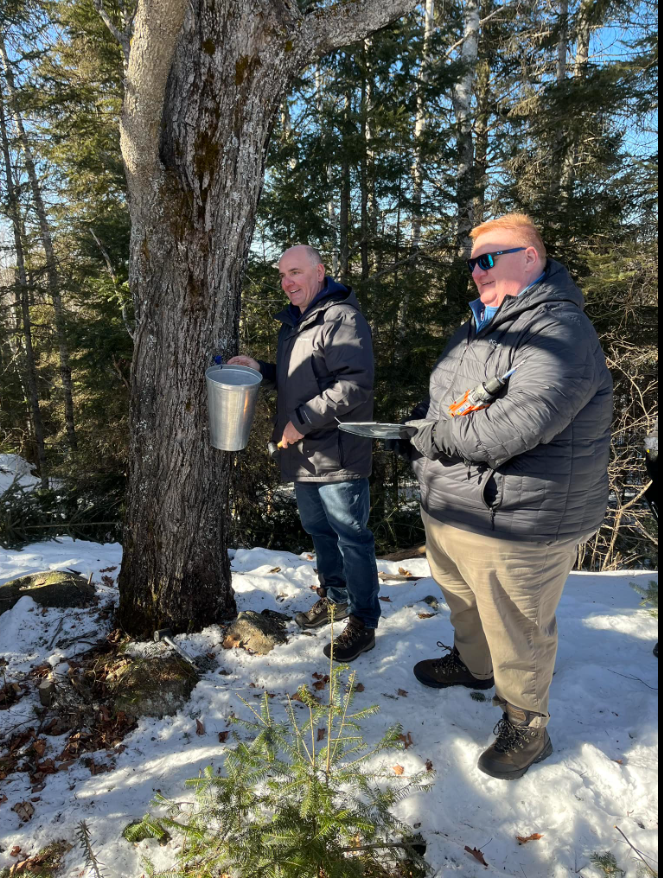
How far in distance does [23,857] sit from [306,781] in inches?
44.7

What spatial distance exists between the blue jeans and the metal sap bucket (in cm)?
56

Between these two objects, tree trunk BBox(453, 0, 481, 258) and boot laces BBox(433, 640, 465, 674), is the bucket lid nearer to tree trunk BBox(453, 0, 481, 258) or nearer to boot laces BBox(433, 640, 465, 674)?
boot laces BBox(433, 640, 465, 674)

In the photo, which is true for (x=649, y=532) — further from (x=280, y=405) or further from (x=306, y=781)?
(x=306, y=781)

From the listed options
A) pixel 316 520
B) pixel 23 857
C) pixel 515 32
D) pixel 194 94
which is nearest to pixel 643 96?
pixel 515 32

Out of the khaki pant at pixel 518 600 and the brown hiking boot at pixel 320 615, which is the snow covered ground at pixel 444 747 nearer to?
the brown hiking boot at pixel 320 615

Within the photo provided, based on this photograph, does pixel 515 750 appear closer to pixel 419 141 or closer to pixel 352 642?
pixel 352 642

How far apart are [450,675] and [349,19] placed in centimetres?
335

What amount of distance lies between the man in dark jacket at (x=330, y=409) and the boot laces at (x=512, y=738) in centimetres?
94

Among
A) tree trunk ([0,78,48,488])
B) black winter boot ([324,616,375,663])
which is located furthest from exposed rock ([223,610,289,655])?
tree trunk ([0,78,48,488])

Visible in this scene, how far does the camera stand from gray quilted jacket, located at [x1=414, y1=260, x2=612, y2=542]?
5.92 feet

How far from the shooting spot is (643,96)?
6.58 metres

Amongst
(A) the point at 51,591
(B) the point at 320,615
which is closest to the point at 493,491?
(B) the point at 320,615

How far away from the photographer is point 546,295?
6.32 ft

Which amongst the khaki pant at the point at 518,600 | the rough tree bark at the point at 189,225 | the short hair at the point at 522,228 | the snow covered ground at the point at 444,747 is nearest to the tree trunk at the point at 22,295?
the rough tree bark at the point at 189,225
